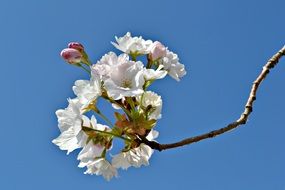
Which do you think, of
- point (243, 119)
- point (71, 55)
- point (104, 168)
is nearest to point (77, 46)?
point (71, 55)

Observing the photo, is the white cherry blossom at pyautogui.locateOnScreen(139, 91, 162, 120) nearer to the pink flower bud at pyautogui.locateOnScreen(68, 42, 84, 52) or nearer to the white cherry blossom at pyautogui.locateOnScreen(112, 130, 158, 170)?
the white cherry blossom at pyautogui.locateOnScreen(112, 130, 158, 170)

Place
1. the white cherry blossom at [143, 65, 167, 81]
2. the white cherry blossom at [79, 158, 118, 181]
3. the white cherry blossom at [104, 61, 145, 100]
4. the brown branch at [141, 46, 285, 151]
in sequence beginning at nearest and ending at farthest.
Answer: the brown branch at [141, 46, 285, 151]
the white cherry blossom at [104, 61, 145, 100]
the white cherry blossom at [143, 65, 167, 81]
the white cherry blossom at [79, 158, 118, 181]

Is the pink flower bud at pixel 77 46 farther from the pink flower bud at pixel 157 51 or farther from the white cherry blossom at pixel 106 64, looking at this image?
the pink flower bud at pixel 157 51

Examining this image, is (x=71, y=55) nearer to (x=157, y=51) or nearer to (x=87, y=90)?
(x=87, y=90)

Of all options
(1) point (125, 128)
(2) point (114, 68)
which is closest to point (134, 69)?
(2) point (114, 68)

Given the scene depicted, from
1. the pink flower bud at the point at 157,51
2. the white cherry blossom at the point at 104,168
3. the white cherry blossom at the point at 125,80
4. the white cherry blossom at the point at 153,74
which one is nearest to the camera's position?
the white cherry blossom at the point at 125,80

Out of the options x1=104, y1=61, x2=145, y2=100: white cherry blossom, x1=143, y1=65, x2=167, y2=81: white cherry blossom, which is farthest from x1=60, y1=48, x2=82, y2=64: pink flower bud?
x1=143, y1=65, x2=167, y2=81: white cherry blossom

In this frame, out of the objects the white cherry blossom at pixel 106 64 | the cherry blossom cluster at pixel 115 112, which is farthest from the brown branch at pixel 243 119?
the white cherry blossom at pixel 106 64

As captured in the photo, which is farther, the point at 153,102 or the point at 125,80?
the point at 153,102
